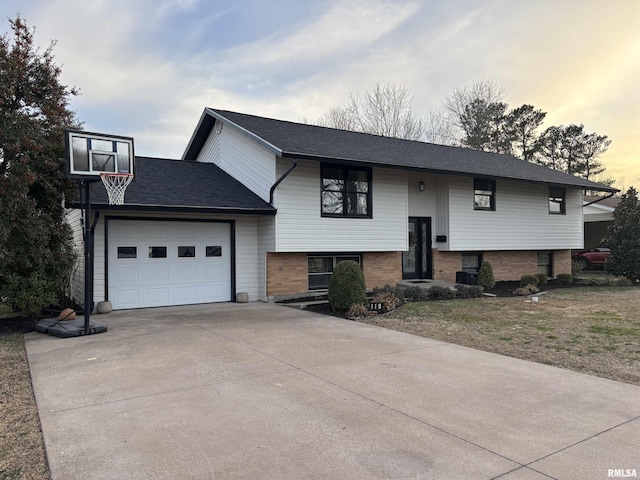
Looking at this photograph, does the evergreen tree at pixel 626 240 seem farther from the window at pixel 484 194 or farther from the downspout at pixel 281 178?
the downspout at pixel 281 178

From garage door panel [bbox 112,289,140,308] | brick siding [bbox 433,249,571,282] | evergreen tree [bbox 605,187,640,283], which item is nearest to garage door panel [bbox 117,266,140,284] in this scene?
garage door panel [bbox 112,289,140,308]

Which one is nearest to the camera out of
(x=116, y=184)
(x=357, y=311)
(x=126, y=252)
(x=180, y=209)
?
(x=116, y=184)

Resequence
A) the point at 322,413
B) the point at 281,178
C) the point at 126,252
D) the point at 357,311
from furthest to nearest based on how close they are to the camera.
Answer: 1. the point at 281,178
2. the point at 126,252
3. the point at 357,311
4. the point at 322,413

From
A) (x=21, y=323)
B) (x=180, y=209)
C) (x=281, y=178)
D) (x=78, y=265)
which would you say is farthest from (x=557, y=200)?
(x=21, y=323)

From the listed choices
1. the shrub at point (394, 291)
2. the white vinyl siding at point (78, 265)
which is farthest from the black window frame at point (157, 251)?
the shrub at point (394, 291)

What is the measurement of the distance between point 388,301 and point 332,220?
3.08m

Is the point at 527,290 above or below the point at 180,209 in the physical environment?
below

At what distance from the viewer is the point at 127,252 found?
35.0ft

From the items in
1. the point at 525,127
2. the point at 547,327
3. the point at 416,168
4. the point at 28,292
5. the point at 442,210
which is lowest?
the point at 547,327

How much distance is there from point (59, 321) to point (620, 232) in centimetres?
1942

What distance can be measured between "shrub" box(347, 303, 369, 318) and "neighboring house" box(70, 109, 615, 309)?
280cm

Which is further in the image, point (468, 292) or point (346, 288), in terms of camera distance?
point (468, 292)

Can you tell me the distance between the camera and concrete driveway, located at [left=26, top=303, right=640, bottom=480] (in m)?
3.14

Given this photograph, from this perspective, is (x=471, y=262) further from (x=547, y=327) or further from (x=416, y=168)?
(x=547, y=327)
